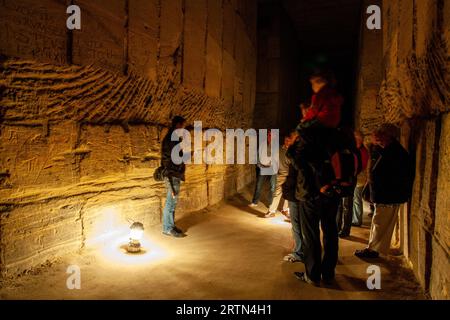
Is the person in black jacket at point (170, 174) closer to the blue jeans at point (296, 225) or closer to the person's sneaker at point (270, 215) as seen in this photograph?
the blue jeans at point (296, 225)

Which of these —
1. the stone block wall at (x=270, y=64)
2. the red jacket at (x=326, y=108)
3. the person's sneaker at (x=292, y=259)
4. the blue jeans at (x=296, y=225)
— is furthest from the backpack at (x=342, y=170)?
the stone block wall at (x=270, y=64)

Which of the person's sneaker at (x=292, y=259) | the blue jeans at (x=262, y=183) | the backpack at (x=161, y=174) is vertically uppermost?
the backpack at (x=161, y=174)

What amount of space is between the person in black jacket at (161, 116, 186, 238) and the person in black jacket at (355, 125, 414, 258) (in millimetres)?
2495

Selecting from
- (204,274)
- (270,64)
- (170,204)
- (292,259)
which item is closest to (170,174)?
(170,204)

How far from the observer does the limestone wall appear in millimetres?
3242

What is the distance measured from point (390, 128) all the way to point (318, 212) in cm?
149

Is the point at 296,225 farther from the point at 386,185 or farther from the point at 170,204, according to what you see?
the point at 170,204

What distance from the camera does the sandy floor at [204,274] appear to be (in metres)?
3.06

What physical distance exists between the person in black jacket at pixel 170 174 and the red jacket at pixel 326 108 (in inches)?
81.9

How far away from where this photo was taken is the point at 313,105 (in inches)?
125

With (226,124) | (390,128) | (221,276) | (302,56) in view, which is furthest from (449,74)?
(302,56)

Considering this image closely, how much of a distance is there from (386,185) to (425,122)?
843 mm

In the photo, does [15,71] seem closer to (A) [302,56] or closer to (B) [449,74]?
(B) [449,74]

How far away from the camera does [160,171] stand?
4.74 metres
